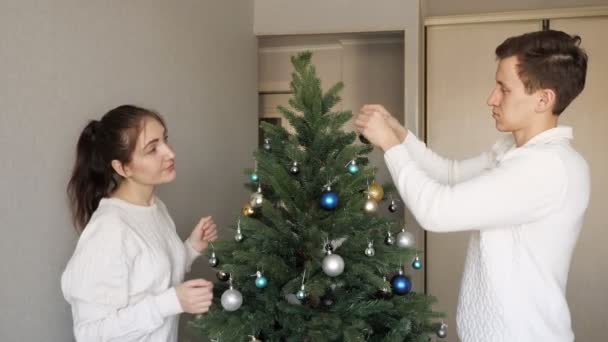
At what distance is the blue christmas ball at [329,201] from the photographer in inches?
40.4

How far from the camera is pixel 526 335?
1130mm

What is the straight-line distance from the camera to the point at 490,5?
10.2 ft

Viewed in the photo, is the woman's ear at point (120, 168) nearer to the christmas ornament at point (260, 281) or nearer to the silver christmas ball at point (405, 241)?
the christmas ornament at point (260, 281)

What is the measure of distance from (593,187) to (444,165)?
1787 mm

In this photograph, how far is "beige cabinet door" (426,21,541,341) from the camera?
2902 mm

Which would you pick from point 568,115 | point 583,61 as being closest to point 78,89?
point 583,61

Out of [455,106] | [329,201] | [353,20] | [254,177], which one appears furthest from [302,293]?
[455,106]

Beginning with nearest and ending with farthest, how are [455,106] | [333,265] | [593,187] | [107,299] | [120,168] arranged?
[333,265]
[107,299]
[120,168]
[593,187]
[455,106]

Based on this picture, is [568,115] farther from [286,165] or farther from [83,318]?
[83,318]

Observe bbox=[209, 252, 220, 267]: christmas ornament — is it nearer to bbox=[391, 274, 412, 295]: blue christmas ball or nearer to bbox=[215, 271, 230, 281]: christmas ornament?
bbox=[215, 271, 230, 281]: christmas ornament

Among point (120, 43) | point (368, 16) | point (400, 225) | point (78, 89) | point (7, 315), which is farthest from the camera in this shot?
point (368, 16)

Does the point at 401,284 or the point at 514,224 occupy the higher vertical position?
the point at 514,224

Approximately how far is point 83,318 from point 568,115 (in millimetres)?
2603

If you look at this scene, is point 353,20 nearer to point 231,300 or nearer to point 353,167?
point 353,167
